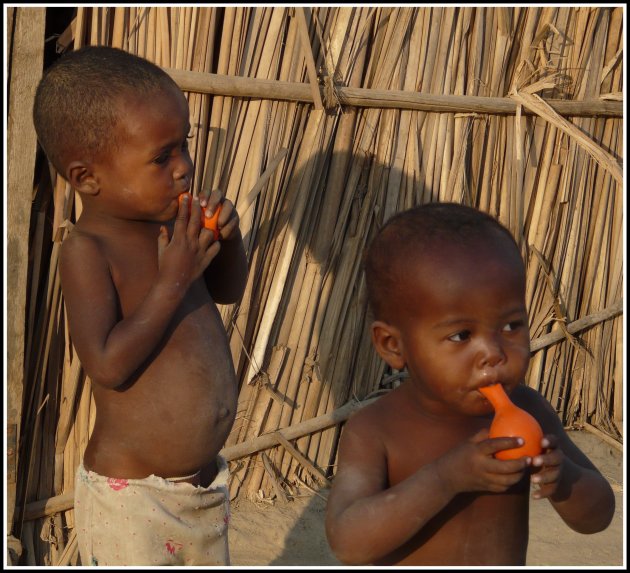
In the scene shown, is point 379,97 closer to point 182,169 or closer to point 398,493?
point 182,169

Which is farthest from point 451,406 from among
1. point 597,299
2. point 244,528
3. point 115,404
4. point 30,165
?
point 597,299

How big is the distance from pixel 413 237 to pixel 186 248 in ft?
2.33

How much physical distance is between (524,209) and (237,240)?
2.22 m

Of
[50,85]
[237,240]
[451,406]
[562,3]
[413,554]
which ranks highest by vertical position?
[562,3]

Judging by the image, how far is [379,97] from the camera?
150 inches

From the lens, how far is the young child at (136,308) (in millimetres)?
2262

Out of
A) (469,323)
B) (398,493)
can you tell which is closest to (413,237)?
(469,323)

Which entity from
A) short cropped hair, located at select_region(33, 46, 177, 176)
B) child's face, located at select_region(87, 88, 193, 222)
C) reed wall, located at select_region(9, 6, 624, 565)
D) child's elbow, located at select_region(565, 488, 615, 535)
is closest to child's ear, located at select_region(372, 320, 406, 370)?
child's elbow, located at select_region(565, 488, 615, 535)

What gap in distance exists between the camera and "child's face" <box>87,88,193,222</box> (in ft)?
7.48

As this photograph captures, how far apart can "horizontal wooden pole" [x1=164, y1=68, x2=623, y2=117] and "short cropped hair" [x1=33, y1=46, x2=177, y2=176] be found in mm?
994

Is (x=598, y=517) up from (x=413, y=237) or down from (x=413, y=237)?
down

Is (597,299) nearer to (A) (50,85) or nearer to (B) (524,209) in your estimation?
(B) (524,209)

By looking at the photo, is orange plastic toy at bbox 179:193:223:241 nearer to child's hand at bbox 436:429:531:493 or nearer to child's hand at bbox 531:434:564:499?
child's hand at bbox 436:429:531:493

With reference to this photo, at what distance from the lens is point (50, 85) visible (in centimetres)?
238
